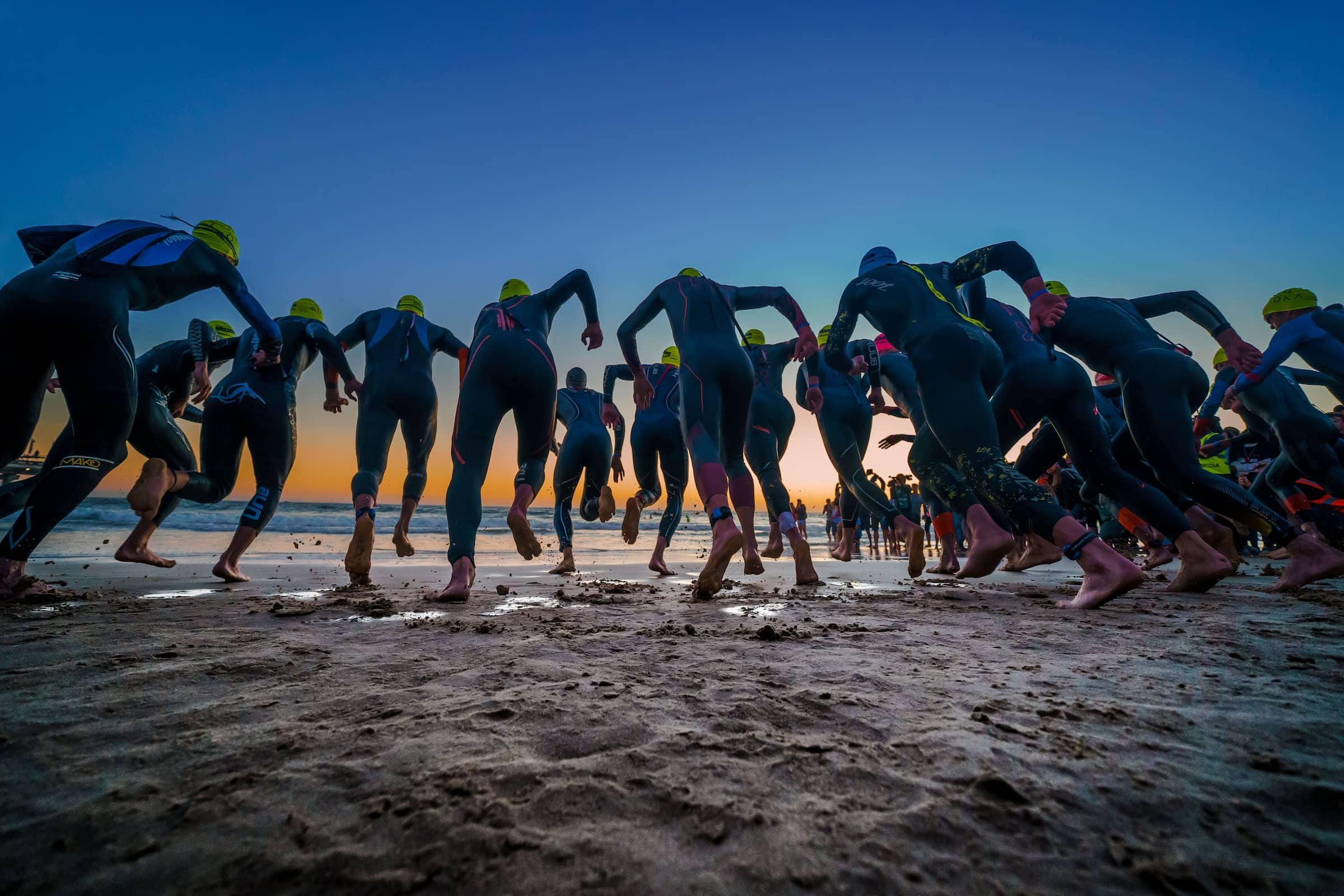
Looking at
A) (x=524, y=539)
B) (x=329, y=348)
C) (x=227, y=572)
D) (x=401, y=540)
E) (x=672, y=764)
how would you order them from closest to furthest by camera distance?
(x=672, y=764)
(x=524, y=539)
(x=227, y=572)
(x=329, y=348)
(x=401, y=540)

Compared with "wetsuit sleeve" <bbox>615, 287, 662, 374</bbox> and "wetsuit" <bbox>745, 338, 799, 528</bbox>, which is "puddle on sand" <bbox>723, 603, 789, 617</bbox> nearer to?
"wetsuit sleeve" <bbox>615, 287, 662, 374</bbox>

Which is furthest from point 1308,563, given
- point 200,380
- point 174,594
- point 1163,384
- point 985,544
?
point 200,380

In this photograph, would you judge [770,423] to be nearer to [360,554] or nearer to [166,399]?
[360,554]

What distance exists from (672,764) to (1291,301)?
701 cm

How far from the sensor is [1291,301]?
4.85 m

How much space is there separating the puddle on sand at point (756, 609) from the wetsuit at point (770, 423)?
2.93m

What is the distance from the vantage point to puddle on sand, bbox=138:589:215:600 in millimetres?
3200

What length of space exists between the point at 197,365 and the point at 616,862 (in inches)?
236

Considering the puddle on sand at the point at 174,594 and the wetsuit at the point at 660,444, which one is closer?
the puddle on sand at the point at 174,594

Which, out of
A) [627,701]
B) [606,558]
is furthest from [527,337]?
[606,558]

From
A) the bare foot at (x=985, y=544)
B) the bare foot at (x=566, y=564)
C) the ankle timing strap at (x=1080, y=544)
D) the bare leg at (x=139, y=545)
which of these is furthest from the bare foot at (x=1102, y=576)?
the bare leg at (x=139, y=545)

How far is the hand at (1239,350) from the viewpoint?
145 inches

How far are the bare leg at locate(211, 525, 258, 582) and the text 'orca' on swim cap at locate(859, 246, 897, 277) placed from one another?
5.24 metres

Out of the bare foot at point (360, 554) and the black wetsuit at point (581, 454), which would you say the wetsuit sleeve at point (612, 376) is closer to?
the black wetsuit at point (581, 454)
